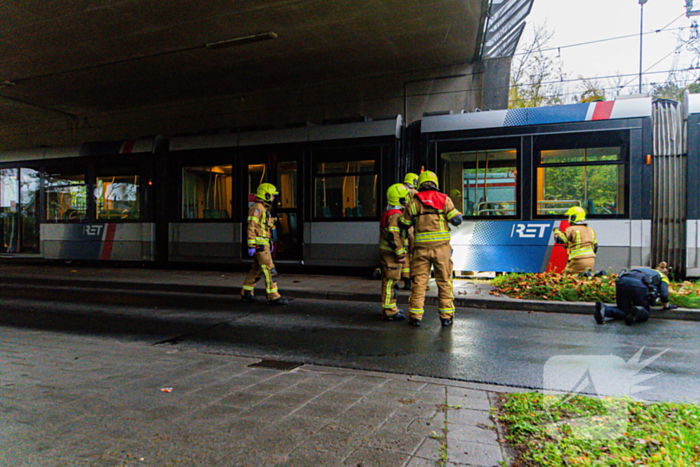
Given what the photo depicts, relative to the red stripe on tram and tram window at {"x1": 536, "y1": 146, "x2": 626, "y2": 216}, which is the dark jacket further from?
the red stripe on tram

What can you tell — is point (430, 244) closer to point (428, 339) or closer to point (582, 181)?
point (428, 339)

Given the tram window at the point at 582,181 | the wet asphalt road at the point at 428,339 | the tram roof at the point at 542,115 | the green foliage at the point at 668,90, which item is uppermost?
the green foliage at the point at 668,90

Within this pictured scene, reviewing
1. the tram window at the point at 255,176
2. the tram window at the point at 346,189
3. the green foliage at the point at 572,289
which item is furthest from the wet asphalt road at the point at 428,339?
the tram window at the point at 255,176

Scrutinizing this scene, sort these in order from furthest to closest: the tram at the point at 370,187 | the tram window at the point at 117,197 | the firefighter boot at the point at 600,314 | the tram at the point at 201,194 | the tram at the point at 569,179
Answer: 1. the tram window at the point at 117,197
2. the tram at the point at 201,194
3. the tram at the point at 370,187
4. the tram at the point at 569,179
5. the firefighter boot at the point at 600,314

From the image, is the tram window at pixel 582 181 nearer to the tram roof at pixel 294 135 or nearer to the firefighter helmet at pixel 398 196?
the tram roof at pixel 294 135

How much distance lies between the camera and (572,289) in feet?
26.3

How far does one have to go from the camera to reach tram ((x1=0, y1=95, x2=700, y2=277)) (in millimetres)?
9242

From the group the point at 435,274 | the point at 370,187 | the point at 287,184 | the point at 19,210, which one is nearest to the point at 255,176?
the point at 287,184

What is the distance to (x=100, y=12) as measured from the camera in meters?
11.1

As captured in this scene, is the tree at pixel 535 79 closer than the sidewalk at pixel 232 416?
No

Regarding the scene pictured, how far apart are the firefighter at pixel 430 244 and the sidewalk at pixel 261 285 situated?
1.92 m

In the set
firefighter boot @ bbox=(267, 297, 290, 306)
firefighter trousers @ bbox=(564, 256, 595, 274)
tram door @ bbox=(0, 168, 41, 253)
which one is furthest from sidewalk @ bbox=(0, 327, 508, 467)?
tram door @ bbox=(0, 168, 41, 253)

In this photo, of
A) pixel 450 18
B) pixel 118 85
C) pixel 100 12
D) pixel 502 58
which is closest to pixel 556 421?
pixel 450 18

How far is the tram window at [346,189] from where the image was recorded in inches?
445
